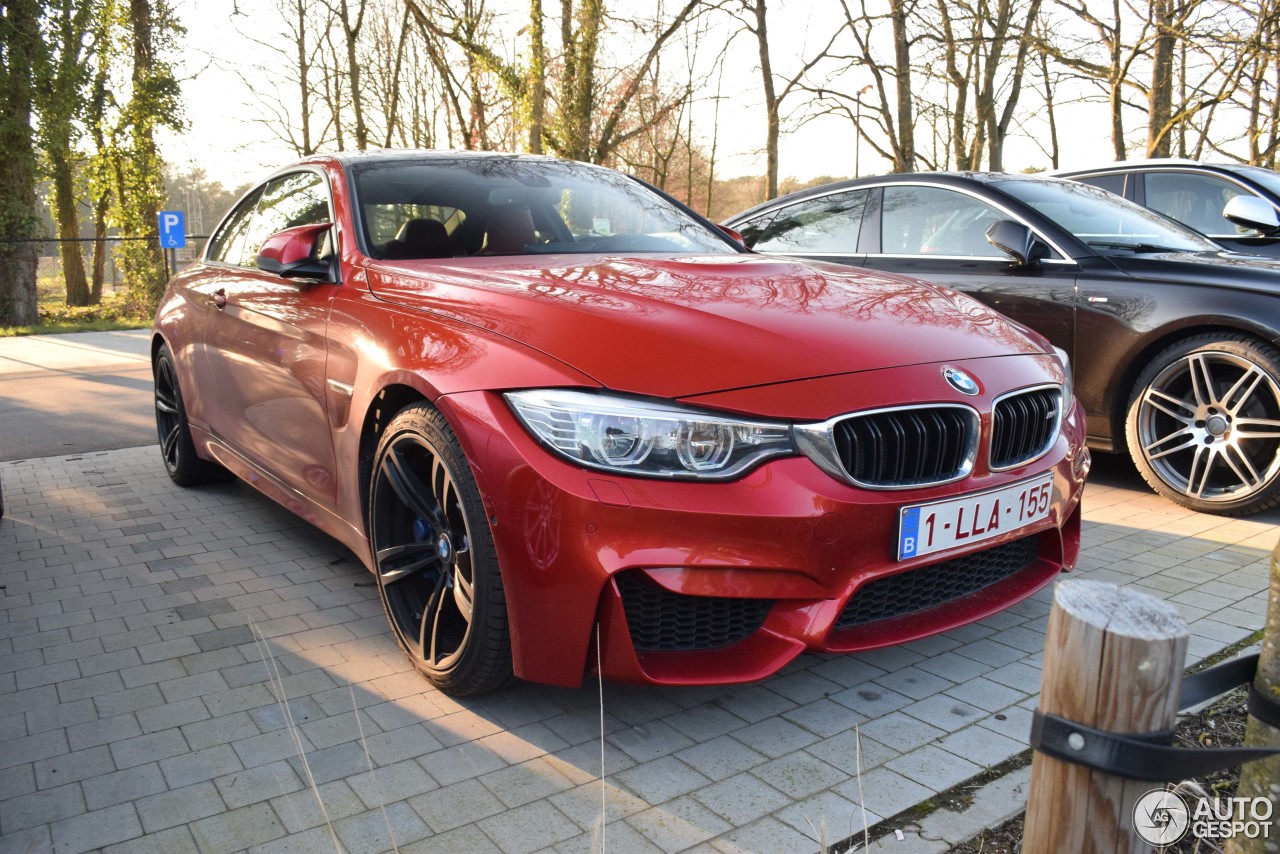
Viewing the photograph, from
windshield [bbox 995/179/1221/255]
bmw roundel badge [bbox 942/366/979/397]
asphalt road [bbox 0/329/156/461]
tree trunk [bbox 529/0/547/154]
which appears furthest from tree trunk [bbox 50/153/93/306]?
bmw roundel badge [bbox 942/366/979/397]

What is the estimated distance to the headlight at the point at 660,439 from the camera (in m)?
2.29

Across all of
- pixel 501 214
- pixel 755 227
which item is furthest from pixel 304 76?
pixel 501 214

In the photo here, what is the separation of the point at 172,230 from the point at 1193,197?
648 inches

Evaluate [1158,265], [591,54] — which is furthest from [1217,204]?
[591,54]

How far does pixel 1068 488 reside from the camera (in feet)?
9.61

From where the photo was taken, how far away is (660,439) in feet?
7.52

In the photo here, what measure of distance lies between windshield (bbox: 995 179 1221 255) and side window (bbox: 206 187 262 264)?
3.88 metres

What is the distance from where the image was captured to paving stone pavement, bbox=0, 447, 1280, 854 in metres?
2.21

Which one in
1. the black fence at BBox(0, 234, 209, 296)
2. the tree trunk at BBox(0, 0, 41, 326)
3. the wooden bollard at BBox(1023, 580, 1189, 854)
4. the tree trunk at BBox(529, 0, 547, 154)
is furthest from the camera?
the black fence at BBox(0, 234, 209, 296)

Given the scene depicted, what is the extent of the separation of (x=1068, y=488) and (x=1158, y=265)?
2326 mm

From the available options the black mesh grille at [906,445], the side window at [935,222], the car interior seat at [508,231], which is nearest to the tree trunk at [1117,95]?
the side window at [935,222]

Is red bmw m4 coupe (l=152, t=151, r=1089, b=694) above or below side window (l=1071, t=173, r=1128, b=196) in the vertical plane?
below

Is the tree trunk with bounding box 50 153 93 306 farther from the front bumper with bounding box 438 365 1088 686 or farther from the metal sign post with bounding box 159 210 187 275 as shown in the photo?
the front bumper with bounding box 438 365 1088 686

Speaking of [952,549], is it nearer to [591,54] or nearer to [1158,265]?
[1158,265]
